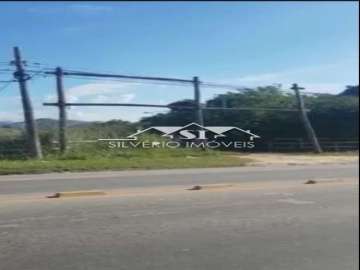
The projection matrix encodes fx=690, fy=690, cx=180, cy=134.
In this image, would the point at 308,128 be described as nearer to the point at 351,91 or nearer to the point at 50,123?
the point at 351,91

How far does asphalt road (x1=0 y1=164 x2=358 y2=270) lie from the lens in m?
6.70

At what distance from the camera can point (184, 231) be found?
826 cm

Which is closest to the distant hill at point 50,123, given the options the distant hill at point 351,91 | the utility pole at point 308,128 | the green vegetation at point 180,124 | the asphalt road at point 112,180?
the green vegetation at point 180,124

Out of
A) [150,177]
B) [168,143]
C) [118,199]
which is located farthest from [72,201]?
[150,177]

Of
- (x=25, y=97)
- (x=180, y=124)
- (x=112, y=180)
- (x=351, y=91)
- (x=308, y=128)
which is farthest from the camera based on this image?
(x=351, y=91)

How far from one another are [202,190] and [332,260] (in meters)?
5.88

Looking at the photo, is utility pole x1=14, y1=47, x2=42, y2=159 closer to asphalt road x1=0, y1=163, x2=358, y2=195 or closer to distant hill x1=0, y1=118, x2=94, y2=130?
distant hill x1=0, y1=118, x2=94, y2=130

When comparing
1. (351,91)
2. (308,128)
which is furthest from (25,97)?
(351,91)

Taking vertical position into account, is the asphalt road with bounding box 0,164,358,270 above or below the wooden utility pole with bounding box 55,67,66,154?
below

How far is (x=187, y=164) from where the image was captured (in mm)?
20328

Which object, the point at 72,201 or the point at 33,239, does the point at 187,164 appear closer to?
the point at 72,201

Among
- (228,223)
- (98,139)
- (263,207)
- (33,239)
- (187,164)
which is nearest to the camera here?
(33,239)

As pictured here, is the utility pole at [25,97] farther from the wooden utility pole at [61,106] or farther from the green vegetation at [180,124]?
the wooden utility pole at [61,106]

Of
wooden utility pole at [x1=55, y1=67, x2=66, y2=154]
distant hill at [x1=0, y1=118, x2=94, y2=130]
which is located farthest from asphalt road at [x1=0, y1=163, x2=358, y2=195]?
distant hill at [x1=0, y1=118, x2=94, y2=130]
